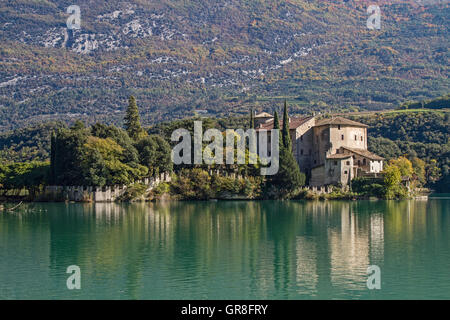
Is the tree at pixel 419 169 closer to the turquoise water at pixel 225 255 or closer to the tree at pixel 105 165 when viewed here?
the tree at pixel 105 165

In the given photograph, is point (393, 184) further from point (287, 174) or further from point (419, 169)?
point (419, 169)

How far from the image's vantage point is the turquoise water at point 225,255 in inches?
850

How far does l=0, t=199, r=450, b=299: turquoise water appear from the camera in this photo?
21.6 m

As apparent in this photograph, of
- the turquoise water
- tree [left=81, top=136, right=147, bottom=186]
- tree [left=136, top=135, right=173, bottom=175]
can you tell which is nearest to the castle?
tree [left=136, top=135, right=173, bottom=175]

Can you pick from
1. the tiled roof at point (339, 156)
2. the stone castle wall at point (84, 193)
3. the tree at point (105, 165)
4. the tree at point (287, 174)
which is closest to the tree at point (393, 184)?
the tiled roof at point (339, 156)

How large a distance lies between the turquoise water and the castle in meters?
22.2

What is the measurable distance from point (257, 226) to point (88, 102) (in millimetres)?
154511

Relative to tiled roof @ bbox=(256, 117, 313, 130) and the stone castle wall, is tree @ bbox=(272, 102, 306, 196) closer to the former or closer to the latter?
tiled roof @ bbox=(256, 117, 313, 130)

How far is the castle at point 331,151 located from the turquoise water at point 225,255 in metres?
22.2

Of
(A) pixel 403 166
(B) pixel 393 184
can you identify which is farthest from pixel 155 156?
(A) pixel 403 166

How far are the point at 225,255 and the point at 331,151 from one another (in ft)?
156

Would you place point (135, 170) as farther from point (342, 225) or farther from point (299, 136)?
point (342, 225)

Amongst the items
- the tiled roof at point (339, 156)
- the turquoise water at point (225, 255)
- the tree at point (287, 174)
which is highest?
the tiled roof at point (339, 156)

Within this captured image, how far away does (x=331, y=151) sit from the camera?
2908 inches
